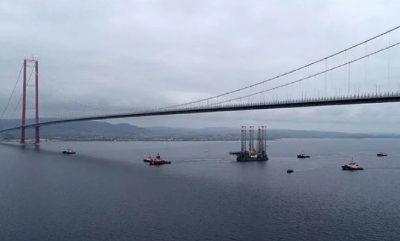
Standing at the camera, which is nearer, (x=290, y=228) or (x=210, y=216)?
(x=290, y=228)

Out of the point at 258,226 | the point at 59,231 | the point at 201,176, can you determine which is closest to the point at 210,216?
the point at 258,226

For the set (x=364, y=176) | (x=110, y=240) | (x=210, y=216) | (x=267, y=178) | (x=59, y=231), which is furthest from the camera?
(x=364, y=176)

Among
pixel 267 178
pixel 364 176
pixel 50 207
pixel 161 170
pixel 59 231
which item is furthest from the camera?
pixel 161 170

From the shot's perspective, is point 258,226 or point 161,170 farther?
point 161,170

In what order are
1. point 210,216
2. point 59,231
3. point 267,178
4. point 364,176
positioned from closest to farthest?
point 59,231
point 210,216
point 267,178
point 364,176

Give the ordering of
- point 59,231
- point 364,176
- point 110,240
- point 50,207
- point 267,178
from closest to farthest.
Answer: point 110,240 < point 59,231 < point 50,207 < point 267,178 < point 364,176

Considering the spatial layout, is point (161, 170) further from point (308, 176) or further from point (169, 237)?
point (169, 237)

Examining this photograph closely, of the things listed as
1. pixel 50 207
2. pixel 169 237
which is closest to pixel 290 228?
pixel 169 237

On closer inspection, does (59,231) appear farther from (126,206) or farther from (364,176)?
(364,176)

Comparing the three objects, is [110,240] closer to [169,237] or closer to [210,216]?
[169,237]
